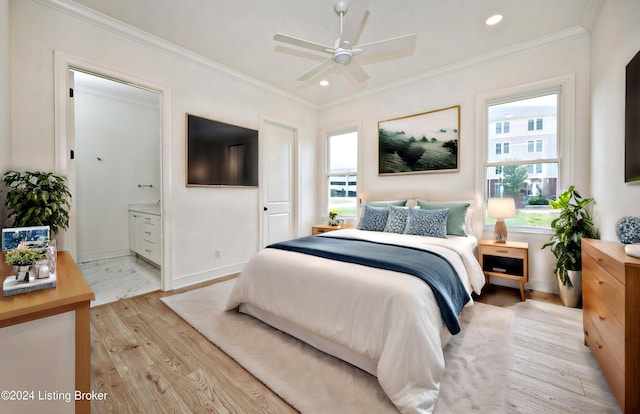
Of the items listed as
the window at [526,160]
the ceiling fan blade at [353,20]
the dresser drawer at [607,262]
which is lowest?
the dresser drawer at [607,262]

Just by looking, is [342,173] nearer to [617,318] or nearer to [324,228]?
[324,228]

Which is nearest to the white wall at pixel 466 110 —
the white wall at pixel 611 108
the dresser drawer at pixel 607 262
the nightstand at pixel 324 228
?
the white wall at pixel 611 108

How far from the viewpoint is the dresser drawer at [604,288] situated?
1.35 m

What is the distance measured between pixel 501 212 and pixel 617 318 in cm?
179

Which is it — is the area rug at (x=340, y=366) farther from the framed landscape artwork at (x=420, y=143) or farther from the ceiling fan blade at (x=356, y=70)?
the ceiling fan blade at (x=356, y=70)

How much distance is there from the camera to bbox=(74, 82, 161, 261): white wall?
4445 millimetres

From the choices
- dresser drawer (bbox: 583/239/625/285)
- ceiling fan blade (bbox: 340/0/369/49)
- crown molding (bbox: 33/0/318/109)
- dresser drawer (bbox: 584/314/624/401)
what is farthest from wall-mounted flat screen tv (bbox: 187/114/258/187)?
dresser drawer (bbox: 584/314/624/401)

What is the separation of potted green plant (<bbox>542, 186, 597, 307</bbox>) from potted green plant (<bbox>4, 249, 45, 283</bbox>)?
3.98m

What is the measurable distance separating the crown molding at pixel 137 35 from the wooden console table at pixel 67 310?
2740 mm

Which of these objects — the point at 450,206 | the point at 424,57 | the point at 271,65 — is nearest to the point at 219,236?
the point at 271,65

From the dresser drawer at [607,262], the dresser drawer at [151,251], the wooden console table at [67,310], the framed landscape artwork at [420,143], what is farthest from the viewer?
the dresser drawer at [151,251]

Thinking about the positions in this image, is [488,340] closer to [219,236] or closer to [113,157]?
[219,236]

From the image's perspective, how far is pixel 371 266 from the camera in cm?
191

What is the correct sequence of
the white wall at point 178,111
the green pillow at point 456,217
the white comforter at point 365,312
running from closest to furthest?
the white comforter at point 365,312 → the white wall at point 178,111 → the green pillow at point 456,217
